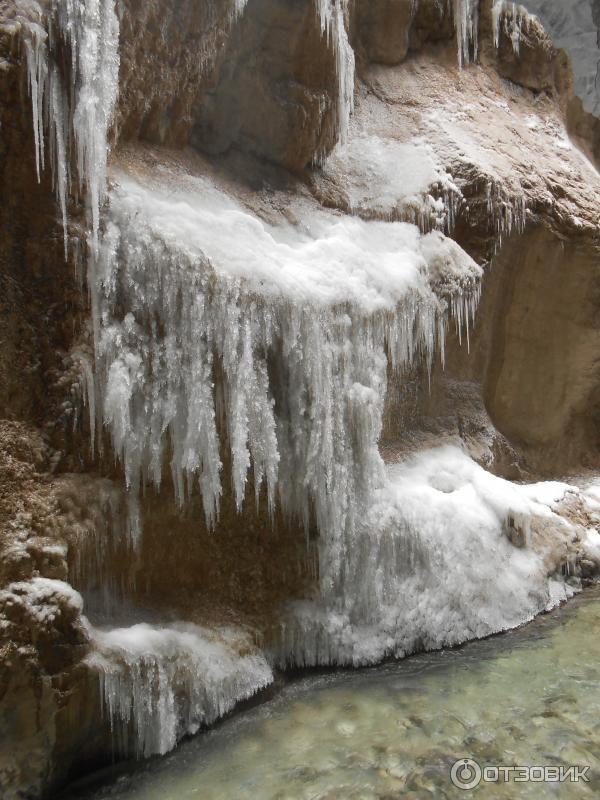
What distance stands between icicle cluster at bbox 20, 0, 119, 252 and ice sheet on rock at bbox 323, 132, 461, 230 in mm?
2733

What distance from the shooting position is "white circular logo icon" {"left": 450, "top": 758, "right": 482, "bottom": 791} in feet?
9.57

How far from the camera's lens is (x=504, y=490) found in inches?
218

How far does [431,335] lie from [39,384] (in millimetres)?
3232

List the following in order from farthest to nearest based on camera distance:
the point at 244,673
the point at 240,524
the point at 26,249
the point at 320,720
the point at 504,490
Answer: the point at 504,490
the point at 240,524
the point at 244,673
the point at 320,720
the point at 26,249

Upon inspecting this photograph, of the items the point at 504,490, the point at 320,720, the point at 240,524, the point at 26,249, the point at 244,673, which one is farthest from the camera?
the point at 504,490

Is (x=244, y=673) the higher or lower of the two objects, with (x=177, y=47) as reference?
lower

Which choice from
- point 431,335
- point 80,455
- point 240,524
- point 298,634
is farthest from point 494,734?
point 431,335

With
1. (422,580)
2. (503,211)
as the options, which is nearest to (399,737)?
(422,580)

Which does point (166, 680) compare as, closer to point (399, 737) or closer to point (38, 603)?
point (38, 603)

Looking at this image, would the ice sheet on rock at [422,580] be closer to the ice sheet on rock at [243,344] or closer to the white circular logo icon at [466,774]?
the ice sheet on rock at [243,344]

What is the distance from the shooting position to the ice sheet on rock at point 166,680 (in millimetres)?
3270

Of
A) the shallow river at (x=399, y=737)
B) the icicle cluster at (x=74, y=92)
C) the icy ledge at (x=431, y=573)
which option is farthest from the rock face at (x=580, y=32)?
the shallow river at (x=399, y=737)

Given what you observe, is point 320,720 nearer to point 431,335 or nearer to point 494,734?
point 494,734

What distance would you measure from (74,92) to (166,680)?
9.47ft
